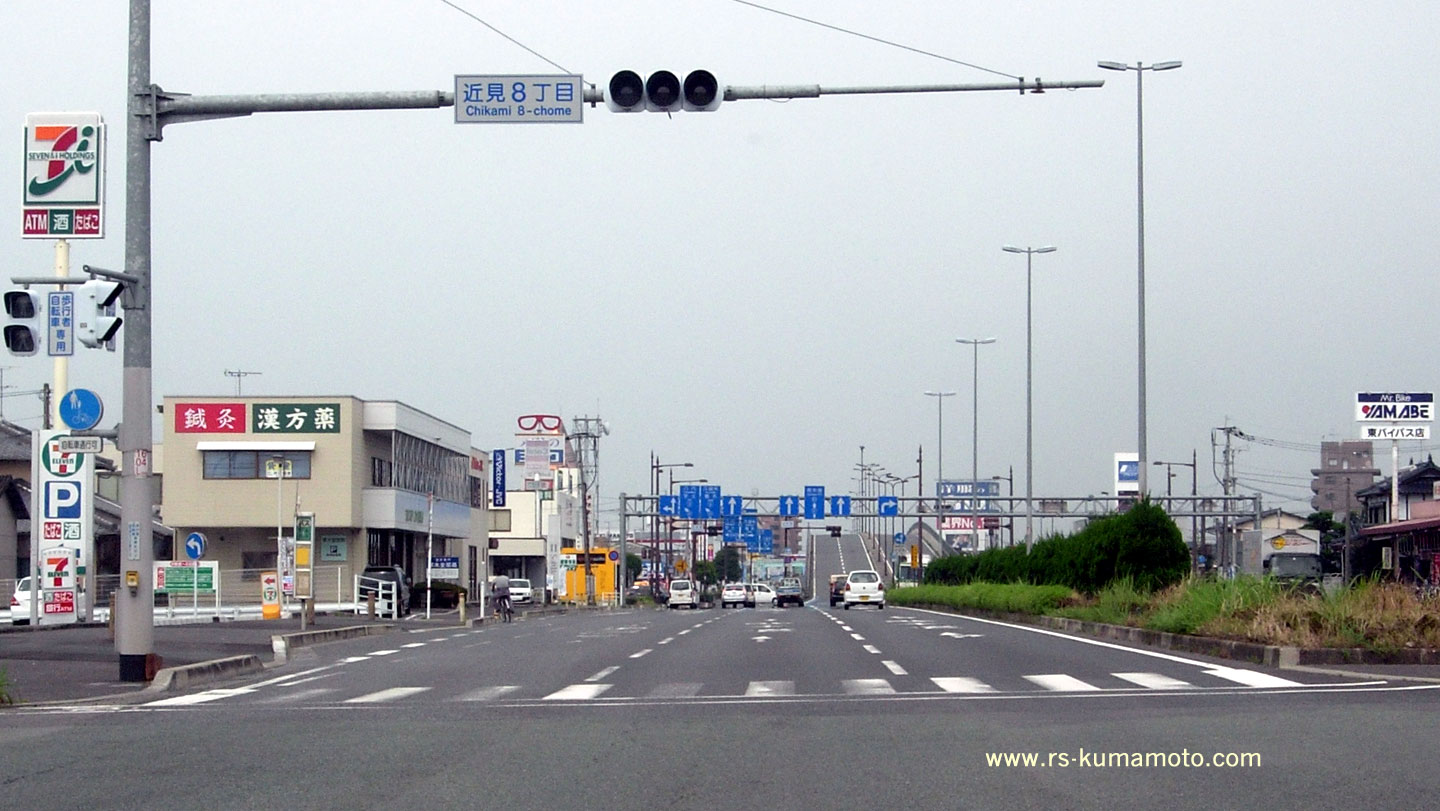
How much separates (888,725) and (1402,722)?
372 cm

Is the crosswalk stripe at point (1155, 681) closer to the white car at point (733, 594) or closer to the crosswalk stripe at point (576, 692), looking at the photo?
the crosswalk stripe at point (576, 692)

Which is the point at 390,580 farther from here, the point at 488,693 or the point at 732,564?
the point at 732,564

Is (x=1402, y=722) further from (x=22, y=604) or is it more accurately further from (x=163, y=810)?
(x=22, y=604)

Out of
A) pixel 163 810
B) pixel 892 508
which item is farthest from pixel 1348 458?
pixel 163 810

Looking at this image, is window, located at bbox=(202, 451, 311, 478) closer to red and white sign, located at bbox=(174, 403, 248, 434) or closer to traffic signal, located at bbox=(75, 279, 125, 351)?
red and white sign, located at bbox=(174, 403, 248, 434)

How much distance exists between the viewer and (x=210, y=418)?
5600 centimetres

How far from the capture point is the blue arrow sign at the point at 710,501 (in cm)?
7769

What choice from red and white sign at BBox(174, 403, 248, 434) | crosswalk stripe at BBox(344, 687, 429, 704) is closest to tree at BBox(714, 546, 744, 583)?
red and white sign at BBox(174, 403, 248, 434)

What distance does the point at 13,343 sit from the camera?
1596cm

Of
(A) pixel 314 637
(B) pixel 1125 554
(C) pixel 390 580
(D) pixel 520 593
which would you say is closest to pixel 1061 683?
(B) pixel 1125 554

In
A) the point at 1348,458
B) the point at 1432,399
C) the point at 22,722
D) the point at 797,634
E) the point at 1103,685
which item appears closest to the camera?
the point at 22,722

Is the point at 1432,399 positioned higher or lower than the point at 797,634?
higher

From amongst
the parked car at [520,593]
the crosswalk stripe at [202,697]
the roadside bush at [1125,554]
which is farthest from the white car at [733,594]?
the crosswalk stripe at [202,697]

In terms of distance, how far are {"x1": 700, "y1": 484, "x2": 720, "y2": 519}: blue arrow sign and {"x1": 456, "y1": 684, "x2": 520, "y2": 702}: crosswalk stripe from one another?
202ft
